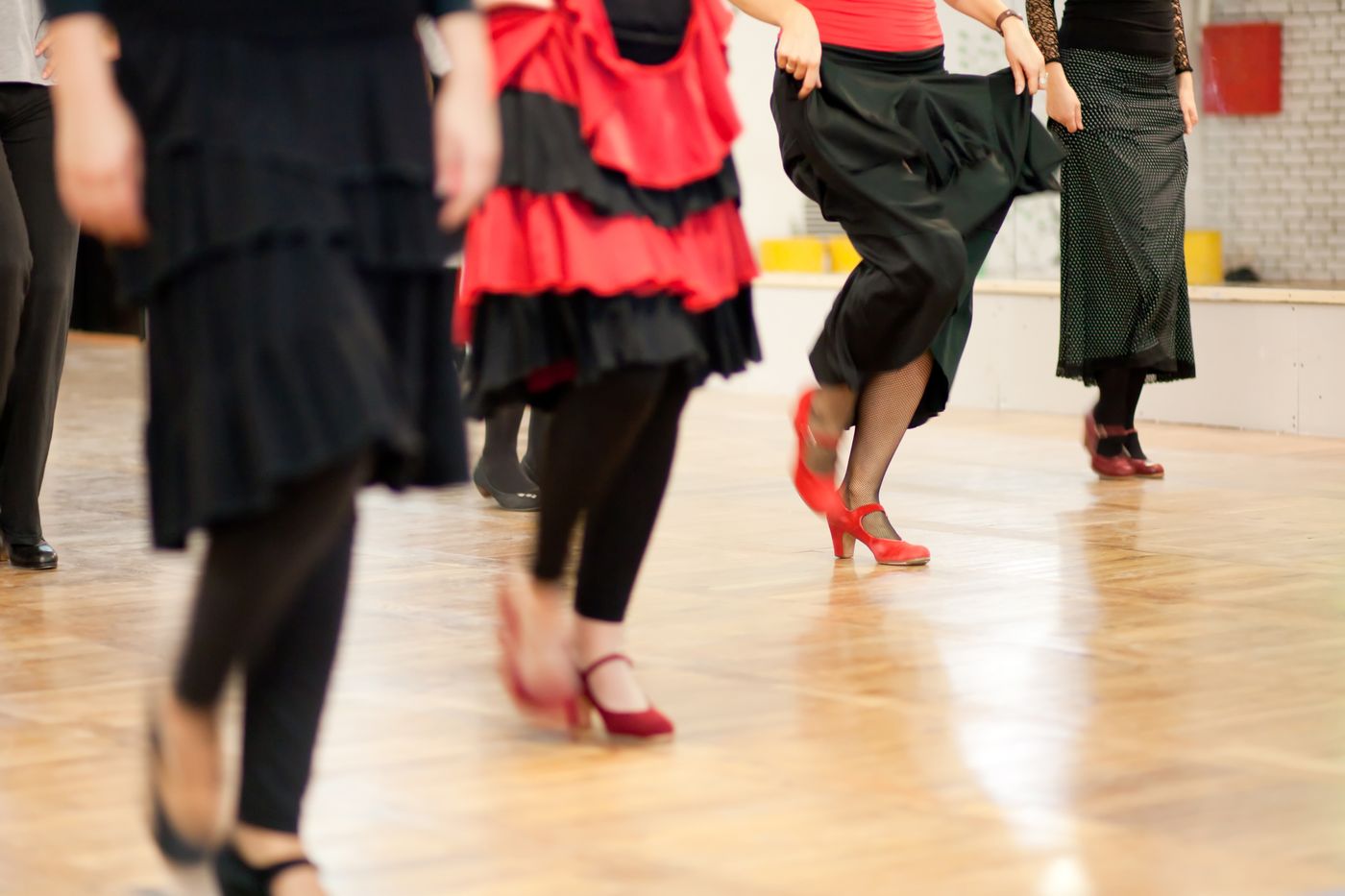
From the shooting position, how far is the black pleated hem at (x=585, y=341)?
2.52 metres

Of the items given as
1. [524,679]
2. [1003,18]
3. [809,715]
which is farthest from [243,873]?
[1003,18]

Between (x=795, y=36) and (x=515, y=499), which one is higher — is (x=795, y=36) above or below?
above

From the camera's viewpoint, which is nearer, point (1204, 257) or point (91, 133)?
point (91, 133)

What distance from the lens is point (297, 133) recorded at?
1.77 metres

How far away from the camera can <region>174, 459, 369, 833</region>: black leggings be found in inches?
69.6

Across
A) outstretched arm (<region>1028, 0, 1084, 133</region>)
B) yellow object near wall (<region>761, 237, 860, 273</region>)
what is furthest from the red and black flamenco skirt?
yellow object near wall (<region>761, 237, 860, 273</region>)

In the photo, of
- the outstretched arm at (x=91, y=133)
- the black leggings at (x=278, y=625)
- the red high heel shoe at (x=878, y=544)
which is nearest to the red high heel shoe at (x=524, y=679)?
the black leggings at (x=278, y=625)

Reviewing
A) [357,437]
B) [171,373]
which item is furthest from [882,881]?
[171,373]

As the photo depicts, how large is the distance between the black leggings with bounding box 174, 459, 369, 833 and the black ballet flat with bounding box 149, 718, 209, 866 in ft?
0.20

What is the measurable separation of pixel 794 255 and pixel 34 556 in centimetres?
502

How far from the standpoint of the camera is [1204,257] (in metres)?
7.82

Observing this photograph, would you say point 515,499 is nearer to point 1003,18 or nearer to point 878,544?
point 878,544

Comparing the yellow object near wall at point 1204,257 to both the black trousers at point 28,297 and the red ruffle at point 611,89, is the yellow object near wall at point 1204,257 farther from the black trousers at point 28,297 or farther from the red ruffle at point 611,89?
the red ruffle at point 611,89

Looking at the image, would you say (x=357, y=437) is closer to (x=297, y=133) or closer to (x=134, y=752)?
(x=297, y=133)
